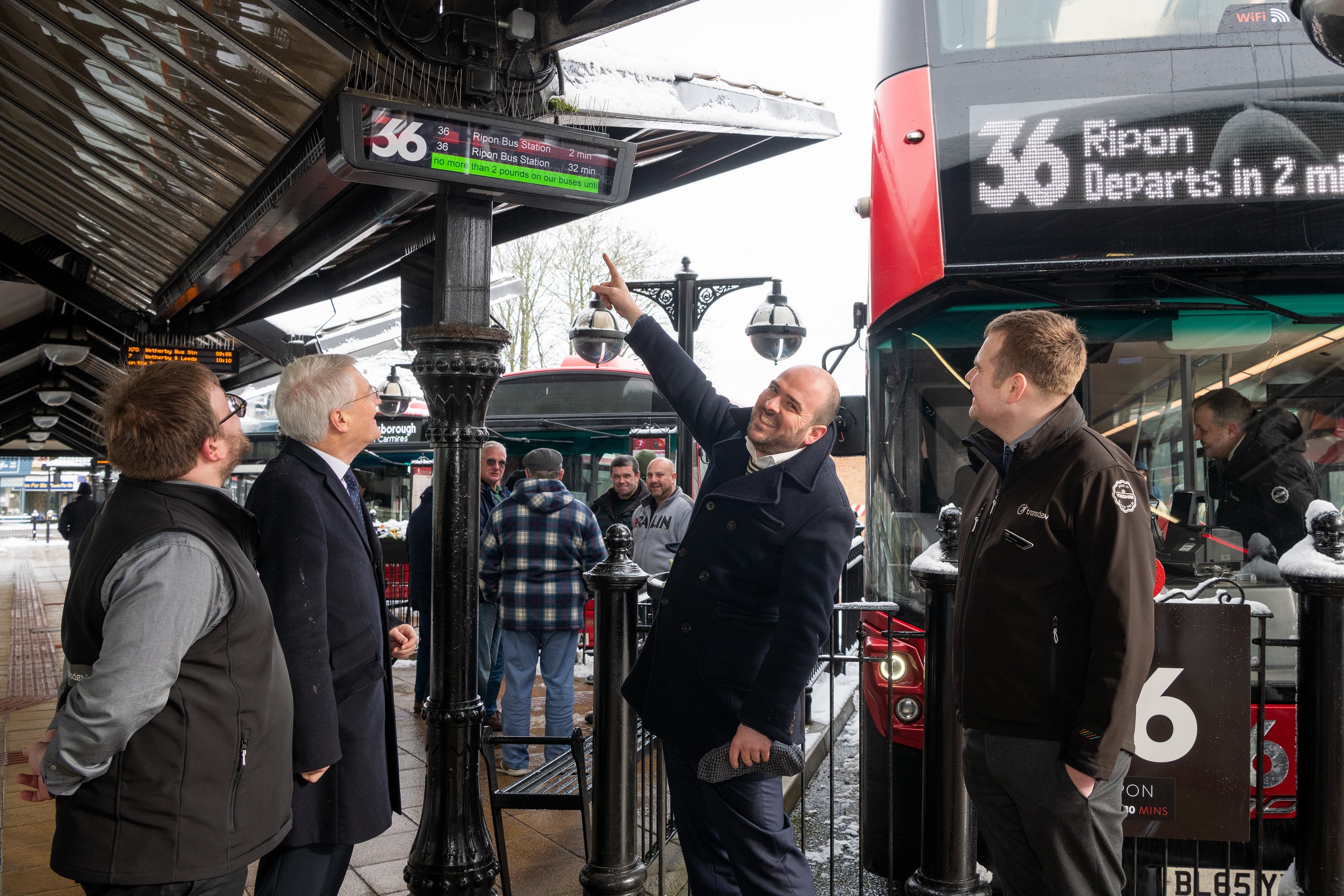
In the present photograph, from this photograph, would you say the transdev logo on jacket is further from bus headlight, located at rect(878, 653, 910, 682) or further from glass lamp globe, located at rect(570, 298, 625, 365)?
bus headlight, located at rect(878, 653, 910, 682)

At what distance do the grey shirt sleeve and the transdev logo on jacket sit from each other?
3.97 metres

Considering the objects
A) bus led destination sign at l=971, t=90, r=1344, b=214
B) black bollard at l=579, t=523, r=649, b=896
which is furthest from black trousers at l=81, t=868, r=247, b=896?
bus led destination sign at l=971, t=90, r=1344, b=214

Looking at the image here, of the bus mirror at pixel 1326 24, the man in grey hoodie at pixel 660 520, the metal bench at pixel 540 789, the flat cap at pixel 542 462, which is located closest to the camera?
the bus mirror at pixel 1326 24

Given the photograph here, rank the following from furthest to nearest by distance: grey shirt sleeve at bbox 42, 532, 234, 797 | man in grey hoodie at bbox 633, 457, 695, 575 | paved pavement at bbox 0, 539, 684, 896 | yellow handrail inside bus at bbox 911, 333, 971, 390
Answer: man in grey hoodie at bbox 633, 457, 695, 575 → yellow handrail inside bus at bbox 911, 333, 971, 390 → paved pavement at bbox 0, 539, 684, 896 → grey shirt sleeve at bbox 42, 532, 234, 797

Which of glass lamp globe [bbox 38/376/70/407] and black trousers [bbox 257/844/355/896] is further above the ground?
glass lamp globe [bbox 38/376/70/407]

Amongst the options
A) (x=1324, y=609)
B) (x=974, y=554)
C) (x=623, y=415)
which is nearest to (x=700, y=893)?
(x=974, y=554)

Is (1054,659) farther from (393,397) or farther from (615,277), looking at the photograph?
(393,397)

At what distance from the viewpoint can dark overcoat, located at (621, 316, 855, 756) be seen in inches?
105

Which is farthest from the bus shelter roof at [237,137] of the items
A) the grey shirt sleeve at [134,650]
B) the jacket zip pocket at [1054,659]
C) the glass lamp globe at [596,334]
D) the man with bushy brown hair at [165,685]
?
the jacket zip pocket at [1054,659]

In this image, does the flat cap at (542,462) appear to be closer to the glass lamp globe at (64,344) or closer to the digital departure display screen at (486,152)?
the digital departure display screen at (486,152)

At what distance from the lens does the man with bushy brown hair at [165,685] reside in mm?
1893

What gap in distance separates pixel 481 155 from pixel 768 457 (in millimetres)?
1754

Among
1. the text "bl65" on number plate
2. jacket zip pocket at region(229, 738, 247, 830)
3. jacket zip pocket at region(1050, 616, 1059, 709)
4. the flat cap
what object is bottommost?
the text "bl65" on number plate

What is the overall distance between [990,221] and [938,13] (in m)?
1.10
